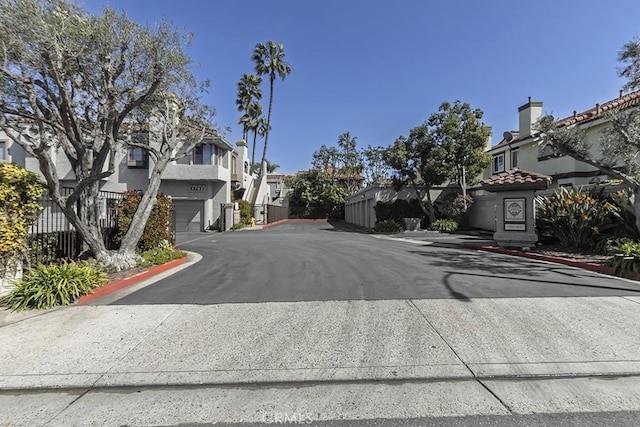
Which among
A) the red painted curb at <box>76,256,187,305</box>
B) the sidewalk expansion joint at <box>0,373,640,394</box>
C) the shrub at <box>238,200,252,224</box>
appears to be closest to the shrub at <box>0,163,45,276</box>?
the red painted curb at <box>76,256,187,305</box>

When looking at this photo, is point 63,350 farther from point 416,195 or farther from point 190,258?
point 416,195

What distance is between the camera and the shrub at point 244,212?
2983 centimetres

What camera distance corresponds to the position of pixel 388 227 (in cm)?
2358

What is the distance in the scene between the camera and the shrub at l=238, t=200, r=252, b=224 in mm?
29828

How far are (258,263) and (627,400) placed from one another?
871cm

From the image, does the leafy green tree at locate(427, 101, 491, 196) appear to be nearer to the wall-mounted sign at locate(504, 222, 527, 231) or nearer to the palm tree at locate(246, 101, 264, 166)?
the wall-mounted sign at locate(504, 222, 527, 231)

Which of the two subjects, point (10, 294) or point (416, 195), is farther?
point (416, 195)

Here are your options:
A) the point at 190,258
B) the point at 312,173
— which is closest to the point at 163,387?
the point at 190,258

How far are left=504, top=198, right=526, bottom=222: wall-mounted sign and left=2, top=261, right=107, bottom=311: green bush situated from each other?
1347 centimetres

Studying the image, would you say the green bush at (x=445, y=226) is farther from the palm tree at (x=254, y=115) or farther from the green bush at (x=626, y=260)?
the palm tree at (x=254, y=115)

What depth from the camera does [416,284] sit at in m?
7.48

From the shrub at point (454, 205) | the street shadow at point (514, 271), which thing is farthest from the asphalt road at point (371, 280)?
the shrub at point (454, 205)

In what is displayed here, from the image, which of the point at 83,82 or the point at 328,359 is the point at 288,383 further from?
the point at 83,82

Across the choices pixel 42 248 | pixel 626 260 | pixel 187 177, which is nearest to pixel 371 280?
pixel 626 260
